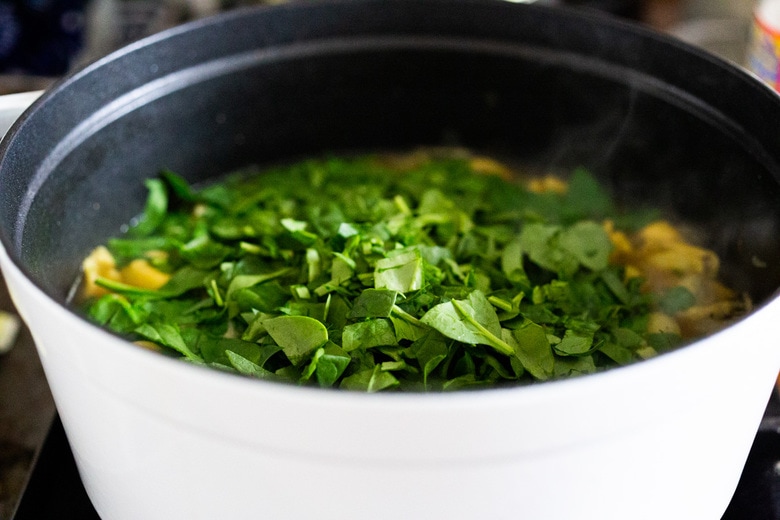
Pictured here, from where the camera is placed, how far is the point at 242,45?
110 cm

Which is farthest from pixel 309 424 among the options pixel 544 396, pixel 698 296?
pixel 698 296

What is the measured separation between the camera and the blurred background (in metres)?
1.58

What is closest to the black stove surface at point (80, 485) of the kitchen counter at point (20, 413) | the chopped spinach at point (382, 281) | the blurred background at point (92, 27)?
the kitchen counter at point (20, 413)

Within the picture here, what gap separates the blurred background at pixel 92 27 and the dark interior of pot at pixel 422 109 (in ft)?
1.54

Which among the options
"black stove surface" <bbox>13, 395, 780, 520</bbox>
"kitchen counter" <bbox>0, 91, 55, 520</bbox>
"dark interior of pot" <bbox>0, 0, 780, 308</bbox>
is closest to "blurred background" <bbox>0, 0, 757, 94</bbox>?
"dark interior of pot" <bbox>0, 0, 780, 308</bbox>

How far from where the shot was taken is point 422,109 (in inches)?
48.6

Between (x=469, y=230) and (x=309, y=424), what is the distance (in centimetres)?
56

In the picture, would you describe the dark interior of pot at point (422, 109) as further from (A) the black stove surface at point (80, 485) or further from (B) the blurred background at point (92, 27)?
(B) the blurred background at point (92, 27)

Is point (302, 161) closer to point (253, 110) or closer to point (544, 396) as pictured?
point (253, 110)

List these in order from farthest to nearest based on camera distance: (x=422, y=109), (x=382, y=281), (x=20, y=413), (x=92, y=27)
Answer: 1. (x=92, y=27)
2. (x=422, y=109)
3. (x=20, y=413)
4. (x=382, y=281)

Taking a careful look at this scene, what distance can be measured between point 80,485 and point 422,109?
2.41 feet

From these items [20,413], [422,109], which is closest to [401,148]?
[422,109]

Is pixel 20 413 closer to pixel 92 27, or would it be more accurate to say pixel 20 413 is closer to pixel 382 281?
pixel 382 281

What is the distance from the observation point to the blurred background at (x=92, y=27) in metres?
1.58
